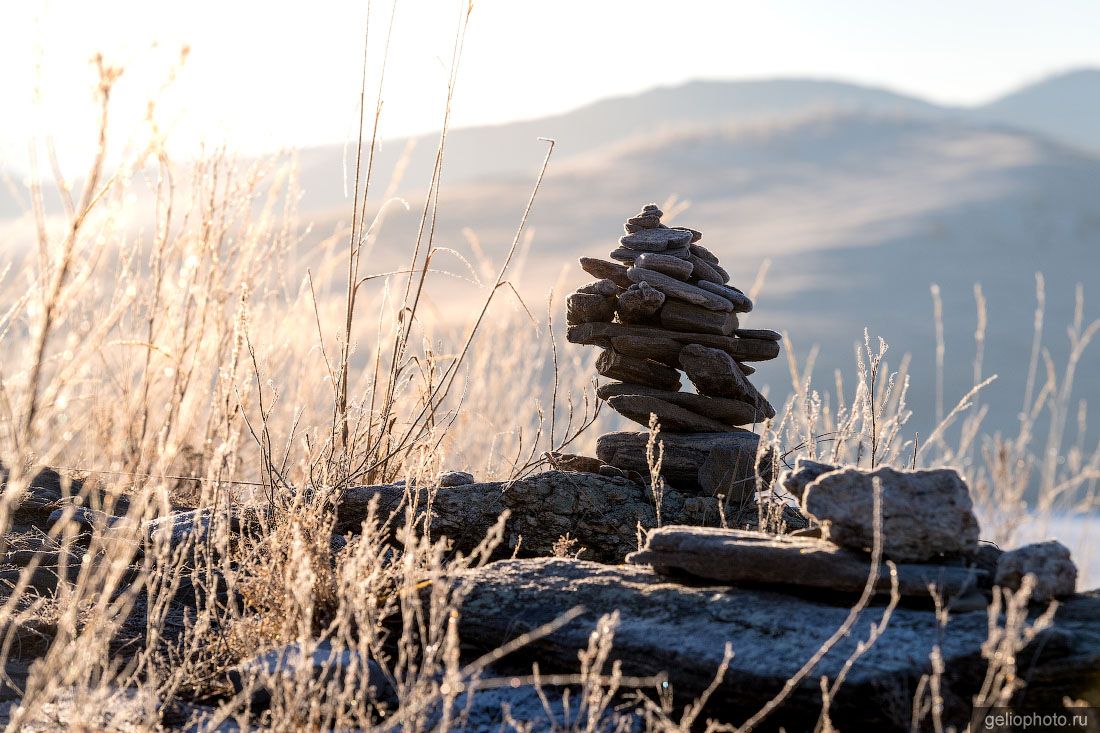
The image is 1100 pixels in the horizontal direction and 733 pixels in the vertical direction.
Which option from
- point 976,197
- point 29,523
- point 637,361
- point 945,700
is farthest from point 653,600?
point 976,197

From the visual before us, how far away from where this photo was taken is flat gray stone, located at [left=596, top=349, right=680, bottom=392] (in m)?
4.18

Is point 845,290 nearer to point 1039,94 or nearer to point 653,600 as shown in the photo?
point 653,600

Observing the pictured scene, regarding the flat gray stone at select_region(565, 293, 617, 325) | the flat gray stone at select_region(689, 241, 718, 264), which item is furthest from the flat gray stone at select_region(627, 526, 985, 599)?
the flat gray stone at select_region(689, 241, 718, 264)

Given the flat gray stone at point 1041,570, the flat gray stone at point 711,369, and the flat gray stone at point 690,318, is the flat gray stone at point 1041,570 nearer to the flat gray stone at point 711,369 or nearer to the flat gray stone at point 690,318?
the flat gray stone at point 711,369

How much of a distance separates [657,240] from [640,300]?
12.7 inches

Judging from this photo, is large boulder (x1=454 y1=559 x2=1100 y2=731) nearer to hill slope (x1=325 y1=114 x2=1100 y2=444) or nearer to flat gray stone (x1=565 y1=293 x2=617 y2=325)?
flat gray stone (x1=565 y1=293 x2=617 y2=325)

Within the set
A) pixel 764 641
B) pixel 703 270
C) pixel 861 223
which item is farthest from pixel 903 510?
pixel 861 223

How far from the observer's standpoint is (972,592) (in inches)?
104

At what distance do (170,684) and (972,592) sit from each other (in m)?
2.09

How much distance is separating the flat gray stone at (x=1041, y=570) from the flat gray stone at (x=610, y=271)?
1949mm

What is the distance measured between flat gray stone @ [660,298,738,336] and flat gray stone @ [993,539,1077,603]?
165cm

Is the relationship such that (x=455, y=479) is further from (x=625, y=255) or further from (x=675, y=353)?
(x=625, y=255)

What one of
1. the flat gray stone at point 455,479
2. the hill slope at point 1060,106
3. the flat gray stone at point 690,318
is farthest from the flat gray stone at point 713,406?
the hill slope at point 1060,106

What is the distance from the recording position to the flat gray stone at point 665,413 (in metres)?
4.02
